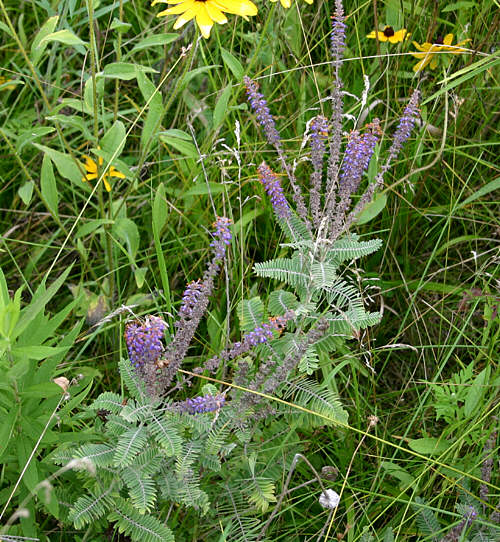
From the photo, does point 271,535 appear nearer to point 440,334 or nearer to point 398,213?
point 440,334

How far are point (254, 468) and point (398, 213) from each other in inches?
40.7

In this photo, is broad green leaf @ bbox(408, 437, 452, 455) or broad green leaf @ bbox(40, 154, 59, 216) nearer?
broad green leaf @ bbox(408, 437, 452, 455)

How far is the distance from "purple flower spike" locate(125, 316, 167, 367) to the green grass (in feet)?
0.87

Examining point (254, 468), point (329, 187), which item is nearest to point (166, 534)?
point (254, 468)

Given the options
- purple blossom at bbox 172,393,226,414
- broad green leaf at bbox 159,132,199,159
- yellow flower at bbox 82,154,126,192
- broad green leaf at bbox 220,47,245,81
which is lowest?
purple blossom at bbox 172,393,226,414

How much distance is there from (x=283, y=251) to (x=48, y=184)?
0.73m

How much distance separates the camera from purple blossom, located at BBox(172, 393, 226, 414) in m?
1.53

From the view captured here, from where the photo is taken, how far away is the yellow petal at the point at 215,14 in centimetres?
180

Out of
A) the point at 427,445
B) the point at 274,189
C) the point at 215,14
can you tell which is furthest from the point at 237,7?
the point at 427,445

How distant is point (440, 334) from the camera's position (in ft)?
6.96

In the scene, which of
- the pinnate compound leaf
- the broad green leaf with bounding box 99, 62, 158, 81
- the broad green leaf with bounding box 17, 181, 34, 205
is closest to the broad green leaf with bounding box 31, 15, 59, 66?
the broad green leaf with bounding box 99, 62, 158, 81

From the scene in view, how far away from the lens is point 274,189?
5.92ft

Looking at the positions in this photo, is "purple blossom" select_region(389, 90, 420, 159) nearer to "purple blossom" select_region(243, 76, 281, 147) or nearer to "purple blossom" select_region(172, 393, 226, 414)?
"purple blossom" select_region(243, 76, 281, 147)

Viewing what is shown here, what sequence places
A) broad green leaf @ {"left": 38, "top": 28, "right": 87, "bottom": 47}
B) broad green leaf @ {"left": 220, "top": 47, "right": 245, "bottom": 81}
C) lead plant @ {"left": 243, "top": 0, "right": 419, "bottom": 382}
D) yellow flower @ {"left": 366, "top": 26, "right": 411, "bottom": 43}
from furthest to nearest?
1. yellow flower @ {"left": 366, "top": 26, "right": 411, "bottom": 43}
2. broad green leaf @ {"left": 220, "top": 47, "right": 245, "bottom": 81}
3. broad green leaf @ {"left": 38, "top": 28, "right": 87, "bottom": 47}
4. lead plant @ {"left": 243, "top": 0, "right": 419, "bottom": 382}
